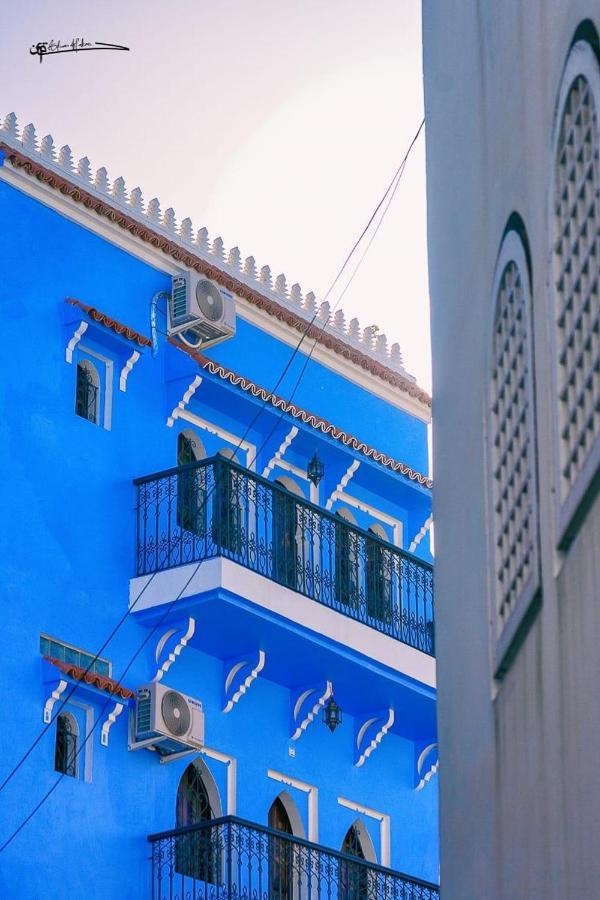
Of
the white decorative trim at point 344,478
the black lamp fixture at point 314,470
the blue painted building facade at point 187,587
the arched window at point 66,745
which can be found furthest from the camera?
the white decorative trim at point 344,478

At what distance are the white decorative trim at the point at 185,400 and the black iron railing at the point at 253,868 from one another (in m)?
3.60

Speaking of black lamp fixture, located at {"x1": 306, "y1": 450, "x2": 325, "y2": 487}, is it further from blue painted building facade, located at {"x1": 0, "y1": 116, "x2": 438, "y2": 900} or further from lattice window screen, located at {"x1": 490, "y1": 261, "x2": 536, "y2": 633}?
lattice window screen, located at {"x1": 490, "y1": 261, "x2": 536, "y2": 633}

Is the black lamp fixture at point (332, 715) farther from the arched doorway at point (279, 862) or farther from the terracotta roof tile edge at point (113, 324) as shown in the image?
the terracotta roof tile edge at point (113, 324)

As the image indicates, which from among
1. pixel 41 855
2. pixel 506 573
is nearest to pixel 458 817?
pixel 506 573

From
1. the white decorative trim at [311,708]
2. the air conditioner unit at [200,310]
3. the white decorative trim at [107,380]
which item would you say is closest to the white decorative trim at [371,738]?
the white decorative trim at [311,708]

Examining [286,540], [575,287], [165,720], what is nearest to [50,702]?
[165,720]

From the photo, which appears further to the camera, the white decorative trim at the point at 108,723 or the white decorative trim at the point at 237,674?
the white decorative trim at the point at 237,674

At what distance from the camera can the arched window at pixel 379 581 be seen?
20484mm

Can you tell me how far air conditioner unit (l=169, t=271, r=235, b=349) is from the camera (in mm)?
19594

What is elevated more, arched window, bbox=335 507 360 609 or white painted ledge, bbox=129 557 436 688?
arched window, bbox=335 507 360 609

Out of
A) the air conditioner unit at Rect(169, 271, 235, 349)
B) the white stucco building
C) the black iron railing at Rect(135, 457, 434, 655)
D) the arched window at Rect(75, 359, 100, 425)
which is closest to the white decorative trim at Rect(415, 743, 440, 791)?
the black iron railing at Rect(135, 457, 434, 655)

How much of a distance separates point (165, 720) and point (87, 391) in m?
2.86

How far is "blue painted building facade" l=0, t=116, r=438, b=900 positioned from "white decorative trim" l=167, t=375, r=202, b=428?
1.0 inches

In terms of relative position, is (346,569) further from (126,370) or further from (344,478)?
(126,370)
